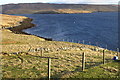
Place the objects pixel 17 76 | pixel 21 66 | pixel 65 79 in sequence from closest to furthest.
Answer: pixel 65 79 < pixel 17 76 < pixel 21 66

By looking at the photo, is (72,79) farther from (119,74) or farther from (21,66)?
(21,66)

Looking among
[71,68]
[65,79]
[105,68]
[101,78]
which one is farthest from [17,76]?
[105,68]

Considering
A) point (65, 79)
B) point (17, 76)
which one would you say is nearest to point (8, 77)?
point (17, 76)

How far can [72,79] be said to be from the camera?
14.6 meters

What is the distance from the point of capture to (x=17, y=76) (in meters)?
15.6

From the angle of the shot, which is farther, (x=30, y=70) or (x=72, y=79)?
(x=30, y=70)

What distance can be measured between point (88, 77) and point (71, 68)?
3349 mm

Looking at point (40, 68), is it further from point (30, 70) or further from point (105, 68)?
point (105, 68)

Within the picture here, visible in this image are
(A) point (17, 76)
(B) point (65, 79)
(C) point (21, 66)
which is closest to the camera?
(B) point (65, 79)

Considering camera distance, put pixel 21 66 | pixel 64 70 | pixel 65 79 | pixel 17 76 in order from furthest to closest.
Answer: pixel 21 66
pixel 64 70
pixel 17 76
pixel 65 79

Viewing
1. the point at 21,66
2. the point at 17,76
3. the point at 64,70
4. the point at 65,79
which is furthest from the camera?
the point at 21,66

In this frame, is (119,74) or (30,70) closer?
(119,74)

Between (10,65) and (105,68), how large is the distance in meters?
11.0

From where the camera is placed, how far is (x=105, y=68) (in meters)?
18.3
